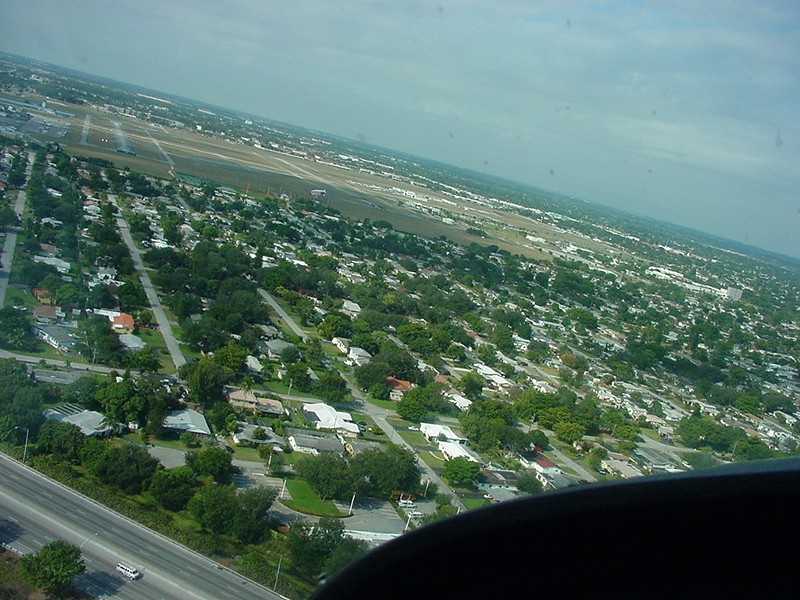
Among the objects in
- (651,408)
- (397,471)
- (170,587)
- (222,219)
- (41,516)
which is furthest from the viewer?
(222,219)

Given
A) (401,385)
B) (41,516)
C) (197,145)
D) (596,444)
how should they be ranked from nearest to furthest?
(41,516) → (596,444) → (401,385) → (197,145)

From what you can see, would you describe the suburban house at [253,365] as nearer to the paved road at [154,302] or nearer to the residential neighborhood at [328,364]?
the residential neighborhood at [328,364]

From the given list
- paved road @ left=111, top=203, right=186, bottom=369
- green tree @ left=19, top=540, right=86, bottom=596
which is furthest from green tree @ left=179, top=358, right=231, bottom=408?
green tree @ left=19, top=540, right=86, bottom=596

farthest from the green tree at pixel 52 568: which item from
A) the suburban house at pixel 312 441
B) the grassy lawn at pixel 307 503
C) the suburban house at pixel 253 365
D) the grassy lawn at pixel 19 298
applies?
the grassy lawn at pixel 19 298

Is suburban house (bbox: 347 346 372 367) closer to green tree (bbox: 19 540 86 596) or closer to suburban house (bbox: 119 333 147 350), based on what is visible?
suburban house (bbox: 119 333 147 350)

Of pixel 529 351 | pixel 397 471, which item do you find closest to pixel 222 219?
pixel 529 351

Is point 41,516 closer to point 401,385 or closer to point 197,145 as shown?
point 401,385

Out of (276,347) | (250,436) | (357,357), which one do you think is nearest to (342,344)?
(357,357)

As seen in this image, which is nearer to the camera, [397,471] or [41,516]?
[41,516]
